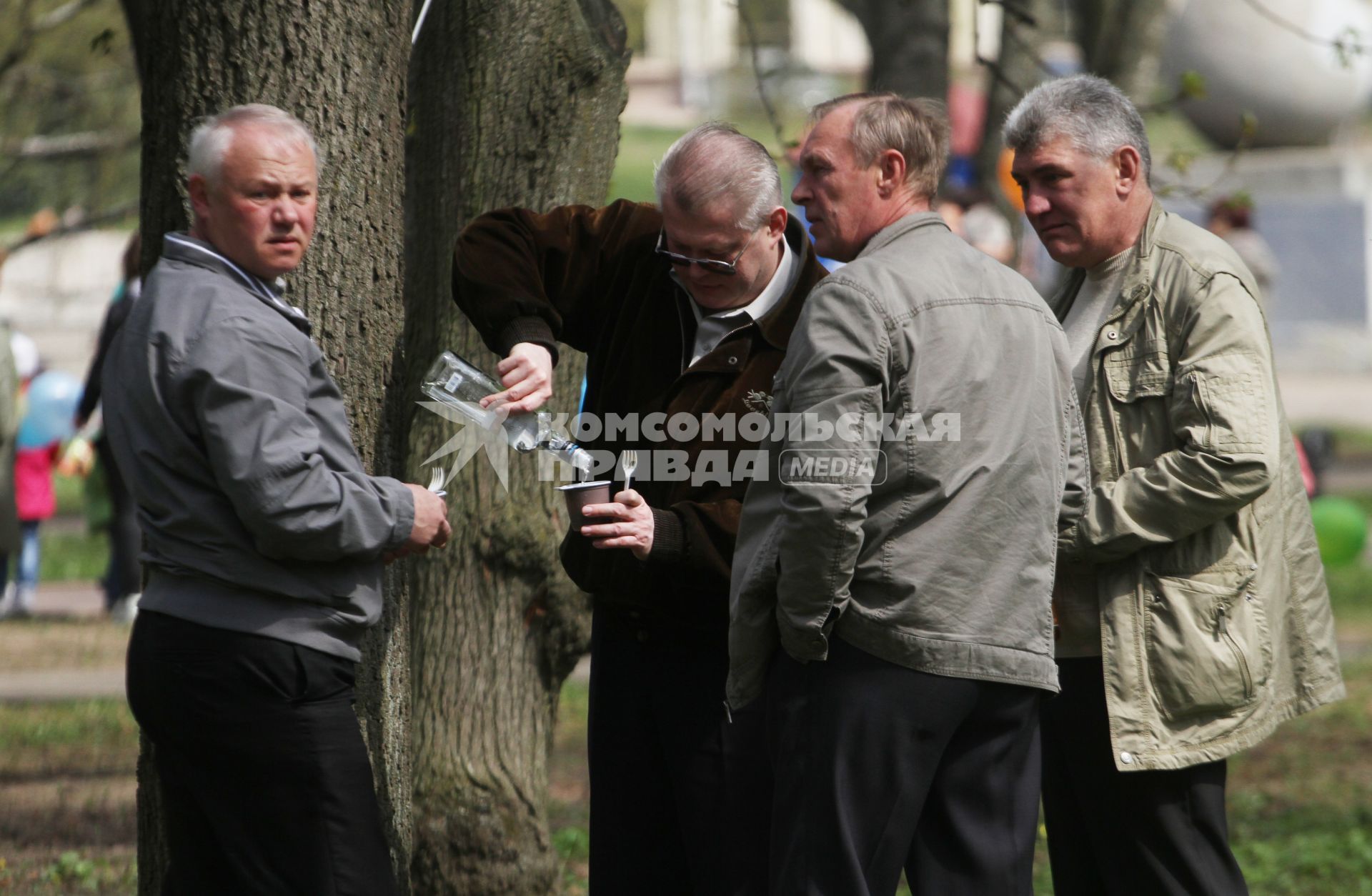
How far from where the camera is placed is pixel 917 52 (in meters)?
7.05

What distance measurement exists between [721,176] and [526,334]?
0.49m

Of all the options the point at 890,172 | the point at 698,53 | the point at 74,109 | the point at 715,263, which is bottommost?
the point at 715,263

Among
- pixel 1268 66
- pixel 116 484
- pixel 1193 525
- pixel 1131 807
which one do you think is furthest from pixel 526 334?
pixel 1268 66

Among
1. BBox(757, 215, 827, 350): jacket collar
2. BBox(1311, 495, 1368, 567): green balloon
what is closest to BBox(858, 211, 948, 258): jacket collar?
BBox(757, 215, 827, 350): jacket collar

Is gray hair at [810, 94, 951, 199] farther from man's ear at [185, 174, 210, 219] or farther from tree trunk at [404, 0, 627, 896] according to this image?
tree trunk at [404, 0, 627, 896]

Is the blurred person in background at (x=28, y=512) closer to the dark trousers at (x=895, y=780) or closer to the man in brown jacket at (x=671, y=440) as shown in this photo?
the man in brown jacket at (x=671, y=440)

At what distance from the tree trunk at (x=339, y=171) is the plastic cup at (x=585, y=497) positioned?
548 mm

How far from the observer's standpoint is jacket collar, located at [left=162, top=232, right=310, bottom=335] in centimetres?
258

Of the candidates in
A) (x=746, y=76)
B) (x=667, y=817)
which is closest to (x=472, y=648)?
(x=667, y=817)

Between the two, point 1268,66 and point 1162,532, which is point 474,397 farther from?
point 1268,66

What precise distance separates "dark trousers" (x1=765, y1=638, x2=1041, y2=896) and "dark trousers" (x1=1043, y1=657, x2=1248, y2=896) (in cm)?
36

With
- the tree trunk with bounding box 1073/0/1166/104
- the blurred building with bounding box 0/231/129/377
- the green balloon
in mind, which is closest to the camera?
the tree trunk with bounding box 1073/0/1166/104

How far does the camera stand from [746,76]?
1318 inches

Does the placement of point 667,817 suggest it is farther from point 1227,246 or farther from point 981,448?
point 1227,246
